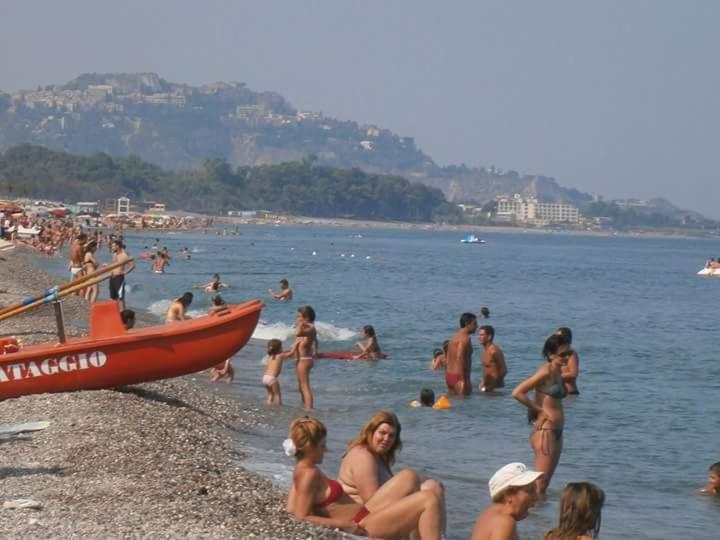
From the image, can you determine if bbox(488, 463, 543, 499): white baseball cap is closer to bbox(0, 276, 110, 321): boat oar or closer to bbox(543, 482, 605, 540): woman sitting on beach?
bbox(543, 482, 605, 540): woman sitting on beach

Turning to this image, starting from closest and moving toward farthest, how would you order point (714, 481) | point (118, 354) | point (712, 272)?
1. point (714, 481)
2. point (118, 354)
3. point (712, 272)

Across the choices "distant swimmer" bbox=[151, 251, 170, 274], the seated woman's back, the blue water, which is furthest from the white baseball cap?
"distant swimmer" bbox=[151, 251, 170, 274]

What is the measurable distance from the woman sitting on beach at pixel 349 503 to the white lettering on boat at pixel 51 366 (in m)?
4.58

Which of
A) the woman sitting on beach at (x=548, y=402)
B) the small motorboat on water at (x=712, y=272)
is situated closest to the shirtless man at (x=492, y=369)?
the woman sitting on beach at (x=548, y=402)

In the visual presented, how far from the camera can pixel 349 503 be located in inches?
320

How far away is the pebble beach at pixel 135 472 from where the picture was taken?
7.82 metres

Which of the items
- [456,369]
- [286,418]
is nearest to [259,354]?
[456,369]

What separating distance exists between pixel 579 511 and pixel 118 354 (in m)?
7.23

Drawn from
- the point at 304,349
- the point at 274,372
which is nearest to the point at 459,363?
the point at 304,349

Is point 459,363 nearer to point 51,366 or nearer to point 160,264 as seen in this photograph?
point 51,366

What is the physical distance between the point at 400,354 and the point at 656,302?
27428mm

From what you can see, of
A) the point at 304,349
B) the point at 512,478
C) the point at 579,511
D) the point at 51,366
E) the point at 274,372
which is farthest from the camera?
the point at 304,349

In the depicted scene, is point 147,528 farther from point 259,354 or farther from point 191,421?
point 259,354

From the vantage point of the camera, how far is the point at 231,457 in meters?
11.7
